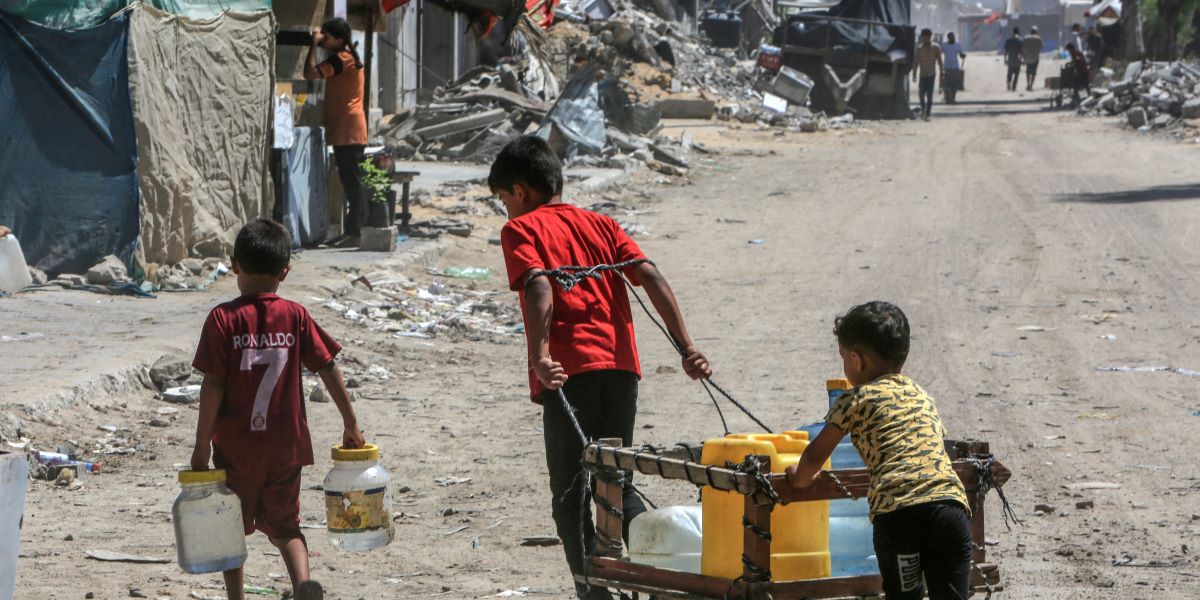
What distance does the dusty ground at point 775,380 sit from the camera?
541 cm

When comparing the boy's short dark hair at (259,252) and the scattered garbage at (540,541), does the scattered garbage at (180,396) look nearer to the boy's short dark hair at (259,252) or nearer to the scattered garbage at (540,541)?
the scattered garbage at (540,541)

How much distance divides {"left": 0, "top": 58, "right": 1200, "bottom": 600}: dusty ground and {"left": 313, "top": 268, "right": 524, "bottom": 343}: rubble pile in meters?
0.16

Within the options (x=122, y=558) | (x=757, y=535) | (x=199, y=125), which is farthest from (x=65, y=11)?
(x=757, y=535)

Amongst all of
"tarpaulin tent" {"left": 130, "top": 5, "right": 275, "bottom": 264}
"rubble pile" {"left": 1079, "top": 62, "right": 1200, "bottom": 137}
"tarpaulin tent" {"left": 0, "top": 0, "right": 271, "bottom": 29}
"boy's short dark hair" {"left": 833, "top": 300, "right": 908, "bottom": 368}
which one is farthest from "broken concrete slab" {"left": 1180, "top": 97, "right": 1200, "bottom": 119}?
"boy's short dark hair" {"left": 833, "top": 300, "right": 908, "bottom": 368}

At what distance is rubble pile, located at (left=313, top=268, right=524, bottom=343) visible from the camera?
1022 centimetres

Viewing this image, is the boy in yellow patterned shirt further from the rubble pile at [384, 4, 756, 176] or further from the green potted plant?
the rubble pile at [384, 4, 756, 176]

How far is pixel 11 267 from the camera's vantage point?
987 cm

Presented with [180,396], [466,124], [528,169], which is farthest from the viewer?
[466,124]

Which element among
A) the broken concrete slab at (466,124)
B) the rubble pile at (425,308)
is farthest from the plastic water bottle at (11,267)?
the broken concrete slab at (466,124)

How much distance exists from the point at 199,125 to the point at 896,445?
28.7ft

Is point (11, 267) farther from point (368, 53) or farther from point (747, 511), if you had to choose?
point (747, 511)

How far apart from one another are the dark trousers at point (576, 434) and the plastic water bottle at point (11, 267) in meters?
6.76

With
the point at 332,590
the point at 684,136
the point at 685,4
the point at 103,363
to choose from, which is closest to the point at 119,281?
the point at 103,363

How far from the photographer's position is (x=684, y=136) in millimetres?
24781
